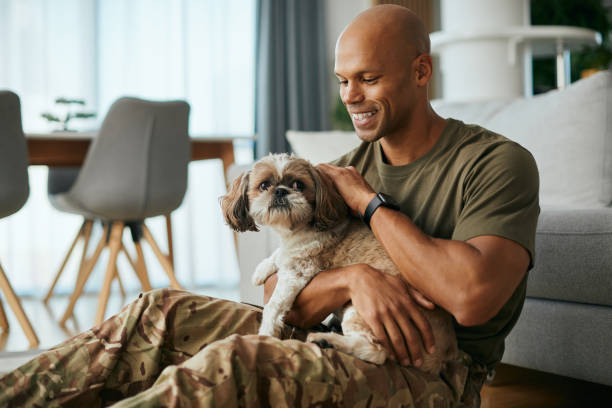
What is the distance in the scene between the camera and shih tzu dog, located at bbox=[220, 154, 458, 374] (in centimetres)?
152

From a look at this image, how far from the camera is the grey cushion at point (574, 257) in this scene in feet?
6.32

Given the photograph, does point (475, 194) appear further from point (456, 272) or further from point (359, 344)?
point (359, 344)

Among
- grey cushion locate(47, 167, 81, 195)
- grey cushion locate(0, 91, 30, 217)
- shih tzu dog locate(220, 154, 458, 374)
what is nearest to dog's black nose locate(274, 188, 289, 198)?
shih tzu dog locate(220, 154, 458, 374)

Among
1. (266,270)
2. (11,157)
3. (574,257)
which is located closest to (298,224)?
(266,270)

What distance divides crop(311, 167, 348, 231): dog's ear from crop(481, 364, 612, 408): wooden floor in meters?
1.09

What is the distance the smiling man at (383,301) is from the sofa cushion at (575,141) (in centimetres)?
105

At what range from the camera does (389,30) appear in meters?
1.56

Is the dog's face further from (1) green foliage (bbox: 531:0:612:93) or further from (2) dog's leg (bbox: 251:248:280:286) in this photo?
(1) green foliage (bbox: 531:0:612:93)

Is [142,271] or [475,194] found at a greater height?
[475,194]

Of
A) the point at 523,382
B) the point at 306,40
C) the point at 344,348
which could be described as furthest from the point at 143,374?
the point at 306,40

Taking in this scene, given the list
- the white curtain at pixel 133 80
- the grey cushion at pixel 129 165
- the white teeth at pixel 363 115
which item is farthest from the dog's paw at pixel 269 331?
the white curtain at pixel 133 80

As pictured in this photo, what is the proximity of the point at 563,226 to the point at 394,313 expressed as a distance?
3.13 feet

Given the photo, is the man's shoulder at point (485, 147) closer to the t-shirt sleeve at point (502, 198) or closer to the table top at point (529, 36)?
the t-shirt sleeve at point (502, 198)

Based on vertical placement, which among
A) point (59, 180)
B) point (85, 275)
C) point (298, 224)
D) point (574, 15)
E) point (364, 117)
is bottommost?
point (85, 275)
